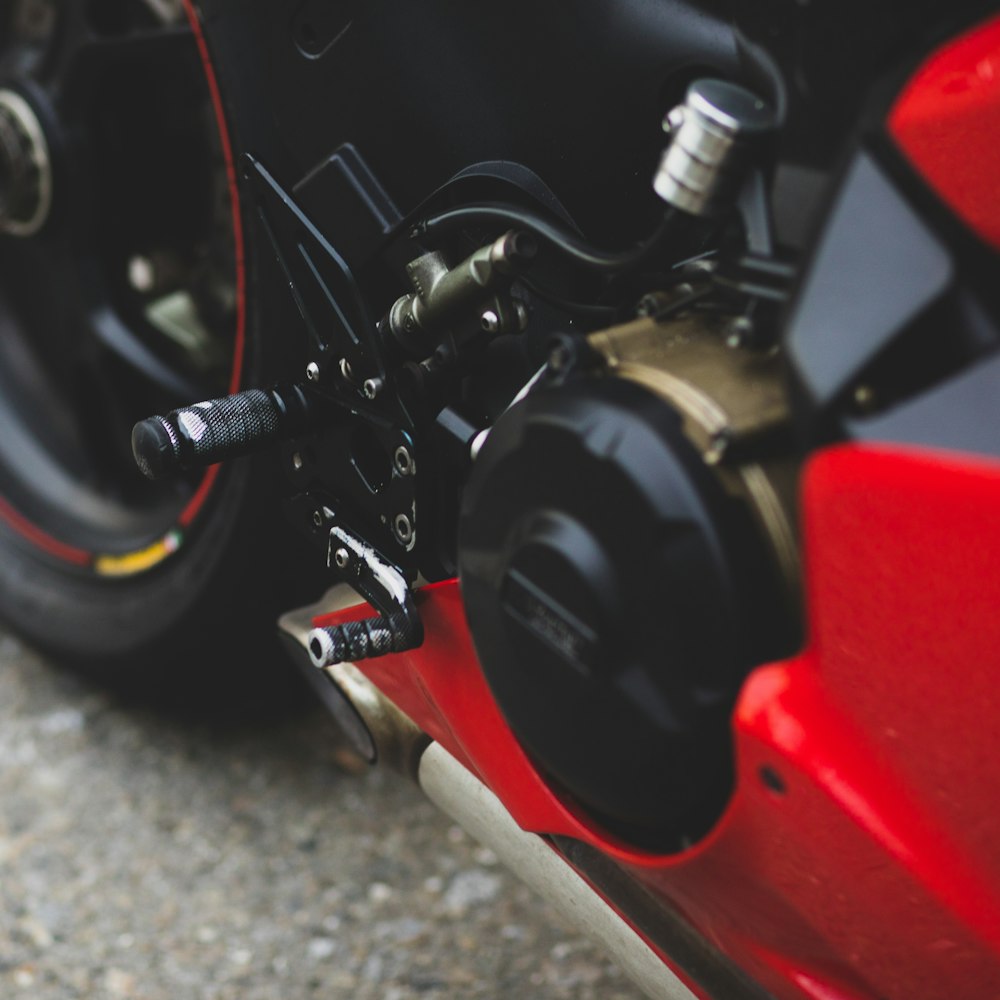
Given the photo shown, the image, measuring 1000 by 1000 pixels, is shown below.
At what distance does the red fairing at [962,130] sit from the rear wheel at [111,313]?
0.78 m

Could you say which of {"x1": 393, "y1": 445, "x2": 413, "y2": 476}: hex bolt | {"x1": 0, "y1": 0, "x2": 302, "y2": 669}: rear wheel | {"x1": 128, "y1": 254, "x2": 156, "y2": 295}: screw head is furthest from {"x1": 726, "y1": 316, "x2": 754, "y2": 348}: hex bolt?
{"x1": 128, "y1": 254, "x2": 156, "y2": 295}: screw head

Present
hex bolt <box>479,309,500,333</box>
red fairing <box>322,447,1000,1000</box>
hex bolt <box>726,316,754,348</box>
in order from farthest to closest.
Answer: hex bolt <box>479,309,500,333</box> → hex bolt <box>726,316,754,348</box> → red fairing <box>322,447,1000,1000</box>

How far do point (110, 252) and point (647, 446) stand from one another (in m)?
1.02

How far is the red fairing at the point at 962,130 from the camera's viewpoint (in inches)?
23.0

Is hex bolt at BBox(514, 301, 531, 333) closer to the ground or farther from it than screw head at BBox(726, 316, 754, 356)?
closer to the ground

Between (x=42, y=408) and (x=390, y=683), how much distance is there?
859 mm

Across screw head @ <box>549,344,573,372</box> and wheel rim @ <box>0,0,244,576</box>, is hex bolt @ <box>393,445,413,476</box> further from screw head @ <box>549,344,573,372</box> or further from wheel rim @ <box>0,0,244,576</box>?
wheel rim @ <box>0,0,244,576</box>

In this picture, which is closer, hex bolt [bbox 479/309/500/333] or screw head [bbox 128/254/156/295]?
hex bolt [bbox 479/309/500/333]

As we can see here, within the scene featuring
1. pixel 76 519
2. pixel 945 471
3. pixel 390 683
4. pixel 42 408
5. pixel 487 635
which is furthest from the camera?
pixel 42 408

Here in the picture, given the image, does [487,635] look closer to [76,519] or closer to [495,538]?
[495,538]

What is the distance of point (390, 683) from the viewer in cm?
100

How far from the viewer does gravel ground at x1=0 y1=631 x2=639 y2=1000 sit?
1177 mm

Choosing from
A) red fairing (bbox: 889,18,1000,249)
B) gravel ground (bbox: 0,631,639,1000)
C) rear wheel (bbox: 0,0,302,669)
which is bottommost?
gravel ground (bbox: 0,631,639,1000)

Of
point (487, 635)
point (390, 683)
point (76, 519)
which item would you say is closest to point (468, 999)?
point (390, 683)
